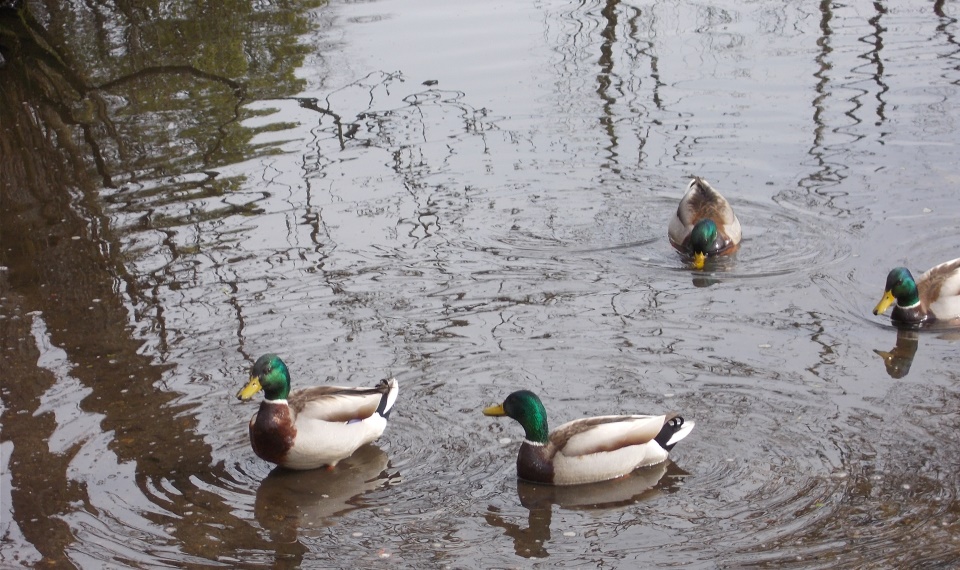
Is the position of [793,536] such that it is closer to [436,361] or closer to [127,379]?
[436,361]

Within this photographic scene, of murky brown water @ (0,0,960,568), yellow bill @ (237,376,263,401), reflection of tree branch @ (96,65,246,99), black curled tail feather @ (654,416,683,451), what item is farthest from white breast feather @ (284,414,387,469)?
reflection of tree branch @ (96,65,246,99)

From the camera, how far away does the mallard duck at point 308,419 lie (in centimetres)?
671

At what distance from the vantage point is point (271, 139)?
1262 centimetres

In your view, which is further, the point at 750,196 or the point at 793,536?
the point at 750,196

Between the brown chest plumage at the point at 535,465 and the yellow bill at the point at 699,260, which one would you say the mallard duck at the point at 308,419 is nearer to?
the brown chest plumage at the point at 535,465

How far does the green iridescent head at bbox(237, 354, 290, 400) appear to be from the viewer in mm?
6738

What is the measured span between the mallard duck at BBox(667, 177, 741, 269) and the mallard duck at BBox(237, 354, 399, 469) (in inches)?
137

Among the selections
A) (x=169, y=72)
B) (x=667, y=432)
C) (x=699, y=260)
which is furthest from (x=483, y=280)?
(x=169, y=72)

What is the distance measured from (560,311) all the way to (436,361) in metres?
1.14

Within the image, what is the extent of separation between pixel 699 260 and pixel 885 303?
1.62 metres

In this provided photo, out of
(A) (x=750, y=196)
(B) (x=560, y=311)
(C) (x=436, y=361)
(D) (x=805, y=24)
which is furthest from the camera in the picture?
(D) (x=805, y=24)

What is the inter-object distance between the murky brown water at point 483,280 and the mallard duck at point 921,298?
6.7 inches

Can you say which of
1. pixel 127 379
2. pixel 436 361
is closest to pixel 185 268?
pixel 127 379

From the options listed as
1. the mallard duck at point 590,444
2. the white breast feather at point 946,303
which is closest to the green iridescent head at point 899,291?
the white breast feather at point 946,303
